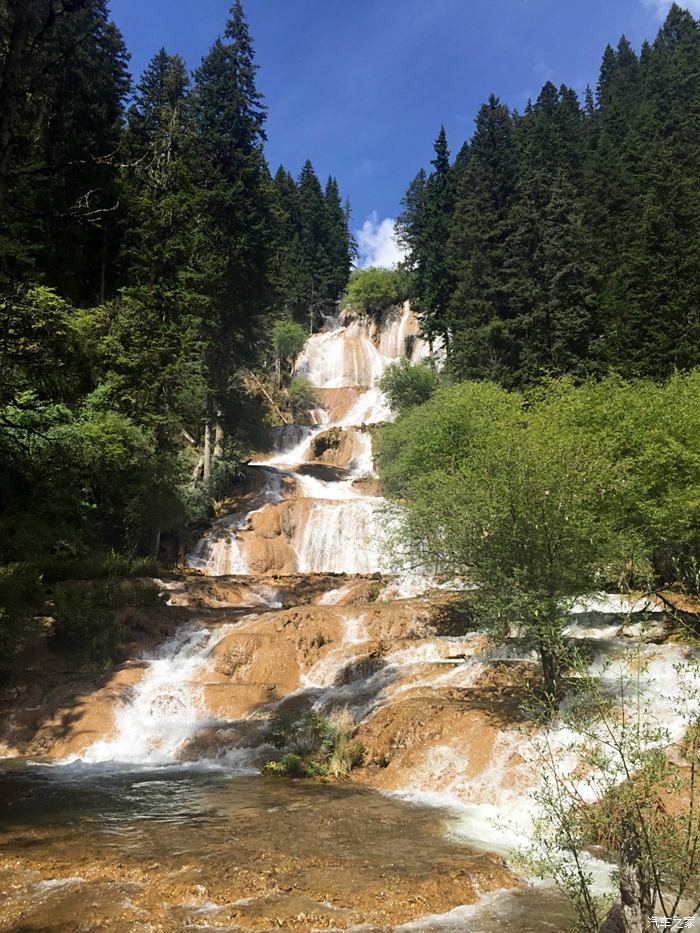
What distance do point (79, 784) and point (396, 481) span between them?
2343cm

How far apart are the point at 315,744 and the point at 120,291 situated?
21.1 meters

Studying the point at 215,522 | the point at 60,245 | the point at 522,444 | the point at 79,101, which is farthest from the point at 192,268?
the point at 522,444

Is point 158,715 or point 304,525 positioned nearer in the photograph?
point 158,715

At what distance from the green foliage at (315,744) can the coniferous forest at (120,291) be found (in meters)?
7.27

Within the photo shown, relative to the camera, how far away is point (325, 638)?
65.7 ft

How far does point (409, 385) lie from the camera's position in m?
45.2

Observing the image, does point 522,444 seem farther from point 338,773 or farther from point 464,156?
point 464,156

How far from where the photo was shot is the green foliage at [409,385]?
146 ft

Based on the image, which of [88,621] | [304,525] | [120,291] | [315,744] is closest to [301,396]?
[304,525]

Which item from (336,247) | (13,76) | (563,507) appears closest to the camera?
(13,76)

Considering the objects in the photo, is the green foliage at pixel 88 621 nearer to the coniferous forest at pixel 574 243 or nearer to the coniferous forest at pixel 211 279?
the coniferous forest at pixel 211 279

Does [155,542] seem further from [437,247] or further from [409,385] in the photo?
[437,247]

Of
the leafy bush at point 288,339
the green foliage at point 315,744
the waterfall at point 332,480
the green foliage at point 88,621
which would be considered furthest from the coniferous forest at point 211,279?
the green foliage at point 315,744

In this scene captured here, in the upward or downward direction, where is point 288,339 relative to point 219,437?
upward
